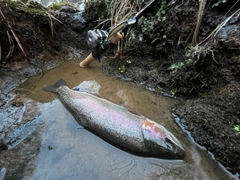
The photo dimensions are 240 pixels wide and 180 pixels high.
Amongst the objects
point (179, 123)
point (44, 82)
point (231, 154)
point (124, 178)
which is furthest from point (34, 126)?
point (231, 154)

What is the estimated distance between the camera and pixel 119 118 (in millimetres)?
2523

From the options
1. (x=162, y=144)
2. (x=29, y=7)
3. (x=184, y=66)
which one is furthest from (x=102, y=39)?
(x=162, y=144)

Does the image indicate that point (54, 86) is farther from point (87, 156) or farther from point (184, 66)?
point (184, 66)

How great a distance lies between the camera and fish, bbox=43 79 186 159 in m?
2.25

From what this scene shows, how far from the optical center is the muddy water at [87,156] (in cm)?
222

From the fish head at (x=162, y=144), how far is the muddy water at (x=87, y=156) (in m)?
0.09

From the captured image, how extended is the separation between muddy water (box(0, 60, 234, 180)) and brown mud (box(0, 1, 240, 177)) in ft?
0.62

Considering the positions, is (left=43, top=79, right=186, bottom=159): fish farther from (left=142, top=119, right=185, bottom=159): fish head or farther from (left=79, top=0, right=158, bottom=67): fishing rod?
(left=79, top=0, right=158, bottom=67): fishing rod

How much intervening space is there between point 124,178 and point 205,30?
2403 millimetres

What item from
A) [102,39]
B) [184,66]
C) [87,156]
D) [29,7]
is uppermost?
[29,7]

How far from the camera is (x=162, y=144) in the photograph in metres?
2.22

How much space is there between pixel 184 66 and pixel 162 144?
145 cm

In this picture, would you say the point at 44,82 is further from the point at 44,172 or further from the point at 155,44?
the point at 155,44

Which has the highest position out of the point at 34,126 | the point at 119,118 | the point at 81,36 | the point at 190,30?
the point at 190,30
